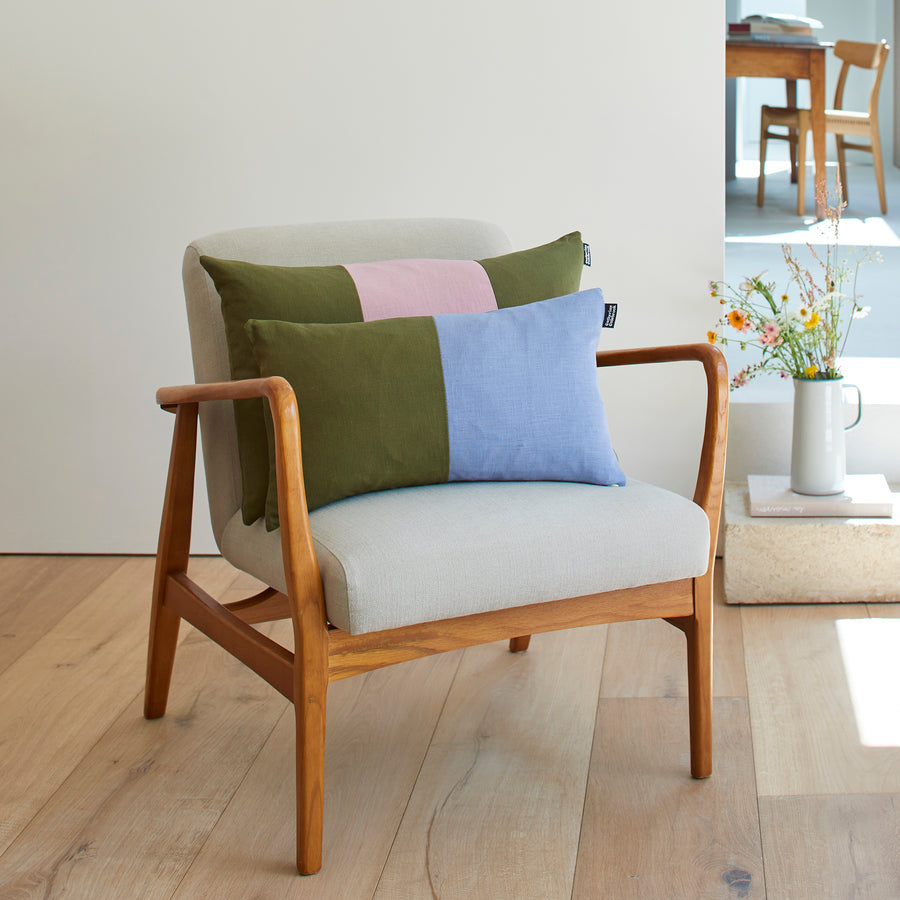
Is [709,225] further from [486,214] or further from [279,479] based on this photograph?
[279,479]

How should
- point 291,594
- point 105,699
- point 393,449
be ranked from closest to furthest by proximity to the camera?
point 291,594 → point 393,449 → point 105,699

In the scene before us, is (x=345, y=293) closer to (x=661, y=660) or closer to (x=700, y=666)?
(x=700, y=666)

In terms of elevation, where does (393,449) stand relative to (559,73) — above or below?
below

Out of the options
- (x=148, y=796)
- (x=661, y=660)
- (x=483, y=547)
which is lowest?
(x=661, y=660)

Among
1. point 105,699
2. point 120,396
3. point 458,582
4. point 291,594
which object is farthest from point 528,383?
point 120,396

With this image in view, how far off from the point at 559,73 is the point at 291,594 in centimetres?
157

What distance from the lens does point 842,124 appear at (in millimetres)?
2730

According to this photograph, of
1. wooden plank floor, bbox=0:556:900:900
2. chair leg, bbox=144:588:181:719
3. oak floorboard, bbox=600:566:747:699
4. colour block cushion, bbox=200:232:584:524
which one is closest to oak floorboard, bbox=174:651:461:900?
wooden plank floor, bbox=0:556:900:900

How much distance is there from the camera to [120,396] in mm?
2775

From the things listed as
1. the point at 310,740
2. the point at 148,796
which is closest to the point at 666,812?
the point at 310,740

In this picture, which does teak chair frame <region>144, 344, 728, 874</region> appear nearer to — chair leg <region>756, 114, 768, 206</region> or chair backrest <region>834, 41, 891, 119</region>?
chair leg <region>756, 114, 768, 206</region>

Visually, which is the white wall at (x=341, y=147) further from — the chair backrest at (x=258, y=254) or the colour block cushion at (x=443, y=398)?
the colour block cushion at (x=443, y=398)

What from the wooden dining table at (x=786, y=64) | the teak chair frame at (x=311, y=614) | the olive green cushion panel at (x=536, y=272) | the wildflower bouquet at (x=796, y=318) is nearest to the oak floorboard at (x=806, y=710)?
the teak chair frame at (x=311, y=614)

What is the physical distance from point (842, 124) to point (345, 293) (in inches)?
61.0
